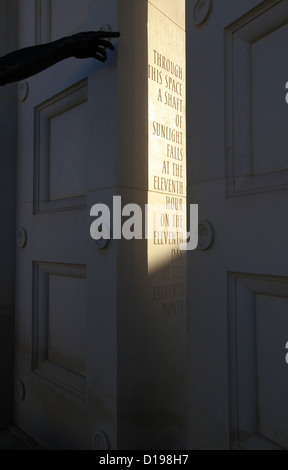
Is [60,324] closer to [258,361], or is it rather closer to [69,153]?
[69,153]

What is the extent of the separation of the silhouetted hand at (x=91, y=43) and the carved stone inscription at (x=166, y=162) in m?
0.47

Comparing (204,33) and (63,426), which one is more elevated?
(204,33)

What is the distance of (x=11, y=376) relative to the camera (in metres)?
4.52

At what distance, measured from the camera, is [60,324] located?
3854mm

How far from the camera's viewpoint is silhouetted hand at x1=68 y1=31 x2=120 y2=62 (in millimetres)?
2869

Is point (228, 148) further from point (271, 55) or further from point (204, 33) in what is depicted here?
point (204, 33)

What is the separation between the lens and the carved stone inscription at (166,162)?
3.28 m

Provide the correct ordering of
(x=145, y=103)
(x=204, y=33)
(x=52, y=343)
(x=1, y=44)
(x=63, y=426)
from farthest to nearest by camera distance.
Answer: (x=1, y=44), (x=52, y=343), (x=63, y=426), (x=145, y=103), (x=204, y=33)

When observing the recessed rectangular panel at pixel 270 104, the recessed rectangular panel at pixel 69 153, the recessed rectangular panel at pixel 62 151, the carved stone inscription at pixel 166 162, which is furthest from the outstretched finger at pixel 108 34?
the recessed rectangular panel at pixel 270 104

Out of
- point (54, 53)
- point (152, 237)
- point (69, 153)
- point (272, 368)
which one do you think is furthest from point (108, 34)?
point (272, 368)

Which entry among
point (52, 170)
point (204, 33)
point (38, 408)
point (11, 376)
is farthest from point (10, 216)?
point (204, 33)

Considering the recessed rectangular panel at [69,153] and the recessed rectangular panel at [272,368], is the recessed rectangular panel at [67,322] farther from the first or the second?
the recessed rectangular panel at [272,368]

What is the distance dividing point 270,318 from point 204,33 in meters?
1.83

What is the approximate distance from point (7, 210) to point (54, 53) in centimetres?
207
